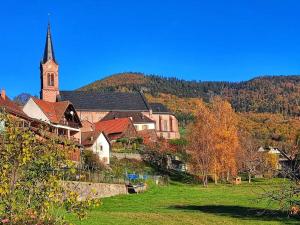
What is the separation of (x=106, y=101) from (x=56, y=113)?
51.3m

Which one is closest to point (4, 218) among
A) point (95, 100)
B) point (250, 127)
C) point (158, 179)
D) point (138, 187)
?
point (138, 187)

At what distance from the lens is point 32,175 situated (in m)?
11.2

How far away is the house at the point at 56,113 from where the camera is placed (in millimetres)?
60781

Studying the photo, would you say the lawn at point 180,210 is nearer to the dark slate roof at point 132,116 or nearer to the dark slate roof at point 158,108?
the dark slate roof at point 132,116

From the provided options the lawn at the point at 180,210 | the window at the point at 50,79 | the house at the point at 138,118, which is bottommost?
the lawn at the point at 180,210

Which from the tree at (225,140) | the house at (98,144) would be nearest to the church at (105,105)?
the house at (98,144)

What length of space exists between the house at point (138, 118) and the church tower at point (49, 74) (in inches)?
493

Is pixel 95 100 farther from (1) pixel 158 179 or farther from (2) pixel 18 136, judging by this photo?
(2) pixel 18 136

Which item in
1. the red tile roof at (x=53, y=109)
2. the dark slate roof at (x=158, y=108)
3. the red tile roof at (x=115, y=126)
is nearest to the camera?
the red tile roof at (x=53, y=109)

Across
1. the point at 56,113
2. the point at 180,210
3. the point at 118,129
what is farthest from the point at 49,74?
the point at 180,210

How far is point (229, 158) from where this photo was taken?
5847cm

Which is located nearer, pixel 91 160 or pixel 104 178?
pixel 104 178

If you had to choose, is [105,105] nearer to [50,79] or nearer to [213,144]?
[50,79]

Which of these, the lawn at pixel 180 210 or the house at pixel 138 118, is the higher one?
the house at pixel 138 118
